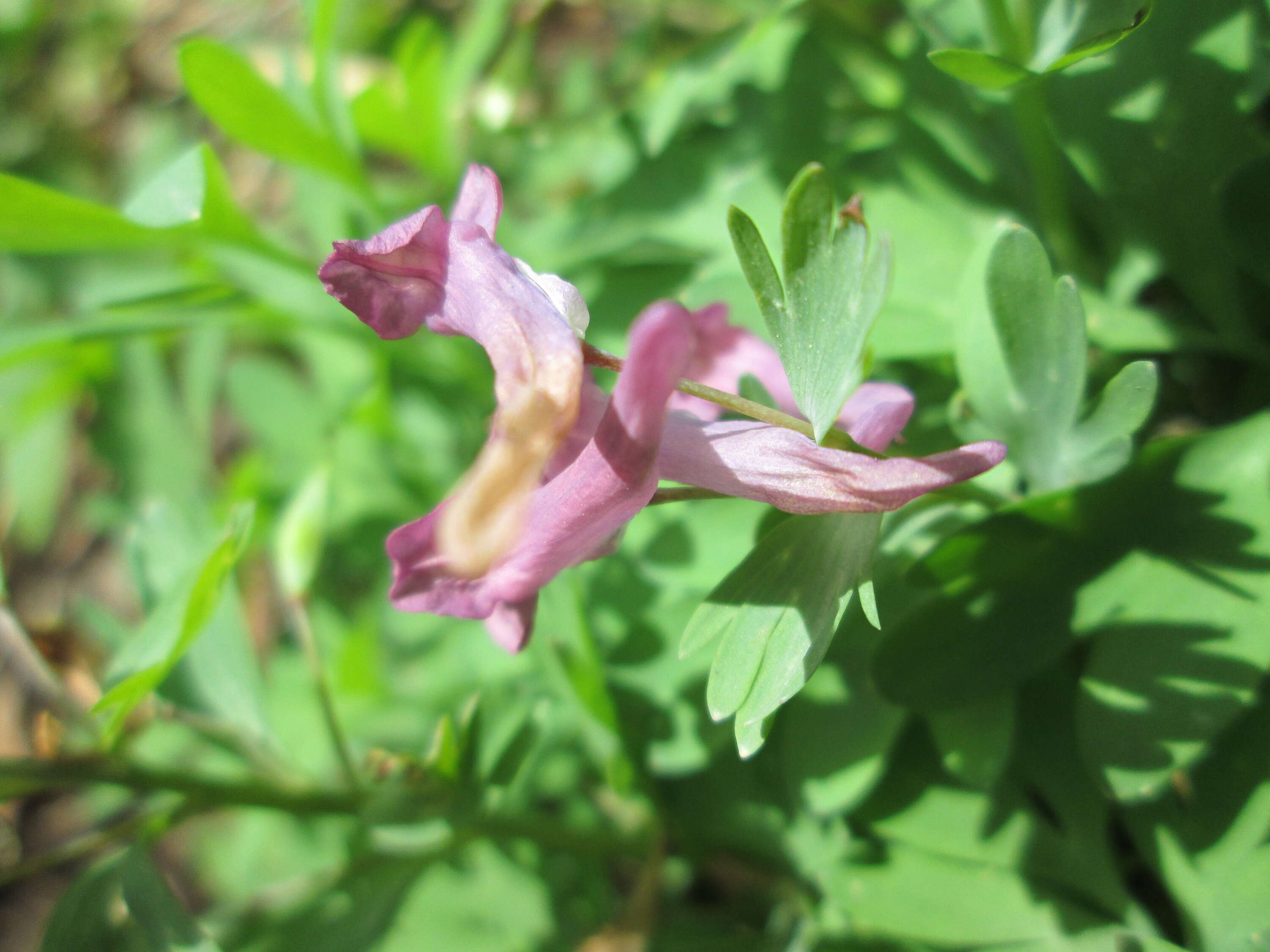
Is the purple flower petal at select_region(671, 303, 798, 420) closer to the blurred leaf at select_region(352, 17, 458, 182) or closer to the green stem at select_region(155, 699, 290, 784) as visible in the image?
the green stem at select_region(155, 699, 290, 784)

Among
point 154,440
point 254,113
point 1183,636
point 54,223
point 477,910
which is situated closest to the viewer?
point 1183,636

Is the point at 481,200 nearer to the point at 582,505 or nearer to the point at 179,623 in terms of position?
the point at 582,505

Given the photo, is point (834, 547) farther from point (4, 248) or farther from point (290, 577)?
point (4, 248)

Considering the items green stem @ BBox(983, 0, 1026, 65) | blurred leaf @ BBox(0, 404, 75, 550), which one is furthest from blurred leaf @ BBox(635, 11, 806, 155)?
blurred leaf @ BBox(0, 404, 75, 550)

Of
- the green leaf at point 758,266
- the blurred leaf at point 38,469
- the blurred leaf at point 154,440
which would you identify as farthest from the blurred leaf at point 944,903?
the blurred leaf at point 38,469

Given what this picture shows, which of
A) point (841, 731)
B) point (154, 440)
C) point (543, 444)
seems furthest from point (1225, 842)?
point (154, 440)
